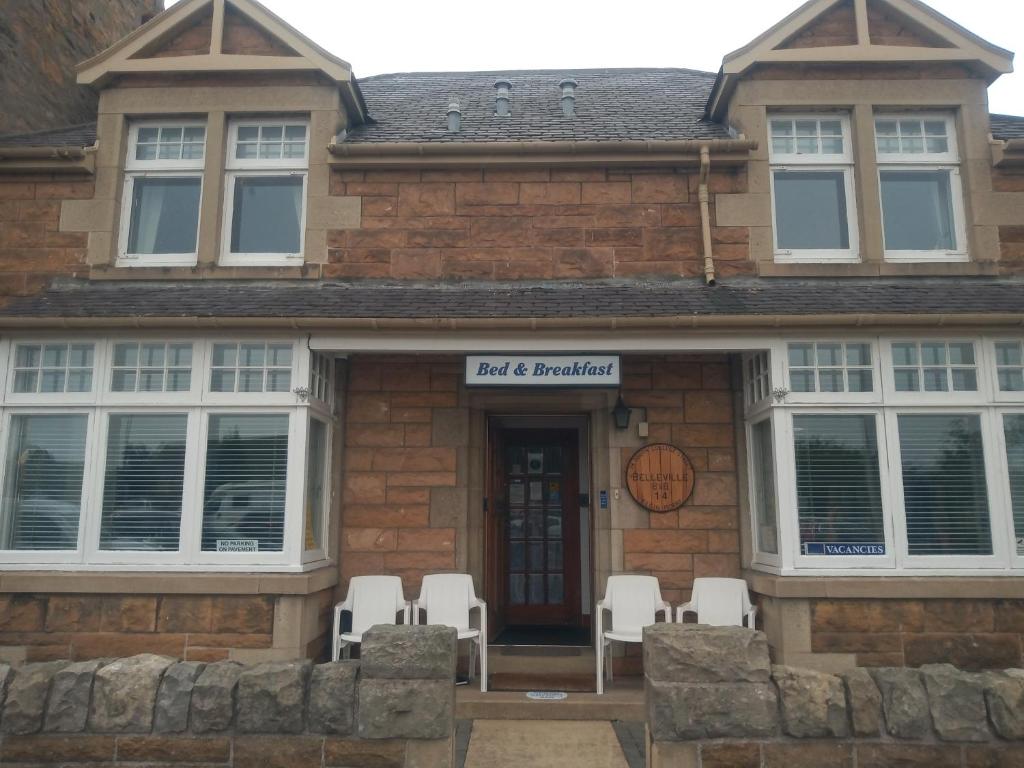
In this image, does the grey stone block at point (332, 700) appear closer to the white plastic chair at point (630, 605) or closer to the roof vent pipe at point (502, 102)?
the white plastic chair at point (630, 605)

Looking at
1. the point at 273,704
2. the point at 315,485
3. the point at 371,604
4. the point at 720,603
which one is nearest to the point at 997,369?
the point at 720,603

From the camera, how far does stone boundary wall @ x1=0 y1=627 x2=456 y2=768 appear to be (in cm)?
407

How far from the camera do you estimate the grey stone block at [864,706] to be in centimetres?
398

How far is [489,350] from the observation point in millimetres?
6723

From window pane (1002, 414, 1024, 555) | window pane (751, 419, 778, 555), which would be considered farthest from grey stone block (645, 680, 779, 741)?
window pane (1002, 414, 1024, 555)

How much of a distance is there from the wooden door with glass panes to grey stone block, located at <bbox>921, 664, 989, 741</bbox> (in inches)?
194

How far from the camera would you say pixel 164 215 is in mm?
8016

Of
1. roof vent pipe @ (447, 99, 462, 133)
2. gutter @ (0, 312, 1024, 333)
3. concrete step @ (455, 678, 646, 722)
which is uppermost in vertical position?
roof vent pipe @ (447, 99, 462, 133)

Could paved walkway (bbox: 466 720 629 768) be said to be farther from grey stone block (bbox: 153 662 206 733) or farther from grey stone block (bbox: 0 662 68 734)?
grey stone block (bbox: 0 662 68 734)

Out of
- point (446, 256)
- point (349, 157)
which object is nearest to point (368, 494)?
point (446, 256)

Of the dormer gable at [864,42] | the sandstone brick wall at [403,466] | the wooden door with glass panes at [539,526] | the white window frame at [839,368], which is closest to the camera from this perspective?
the white window frame at [839,368]

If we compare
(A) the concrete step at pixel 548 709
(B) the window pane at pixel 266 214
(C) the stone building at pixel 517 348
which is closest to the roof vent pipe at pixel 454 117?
(C) the stone building at pixel 517 348

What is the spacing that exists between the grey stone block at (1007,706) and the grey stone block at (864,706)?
540 mm

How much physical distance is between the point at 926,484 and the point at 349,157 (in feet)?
20.0
